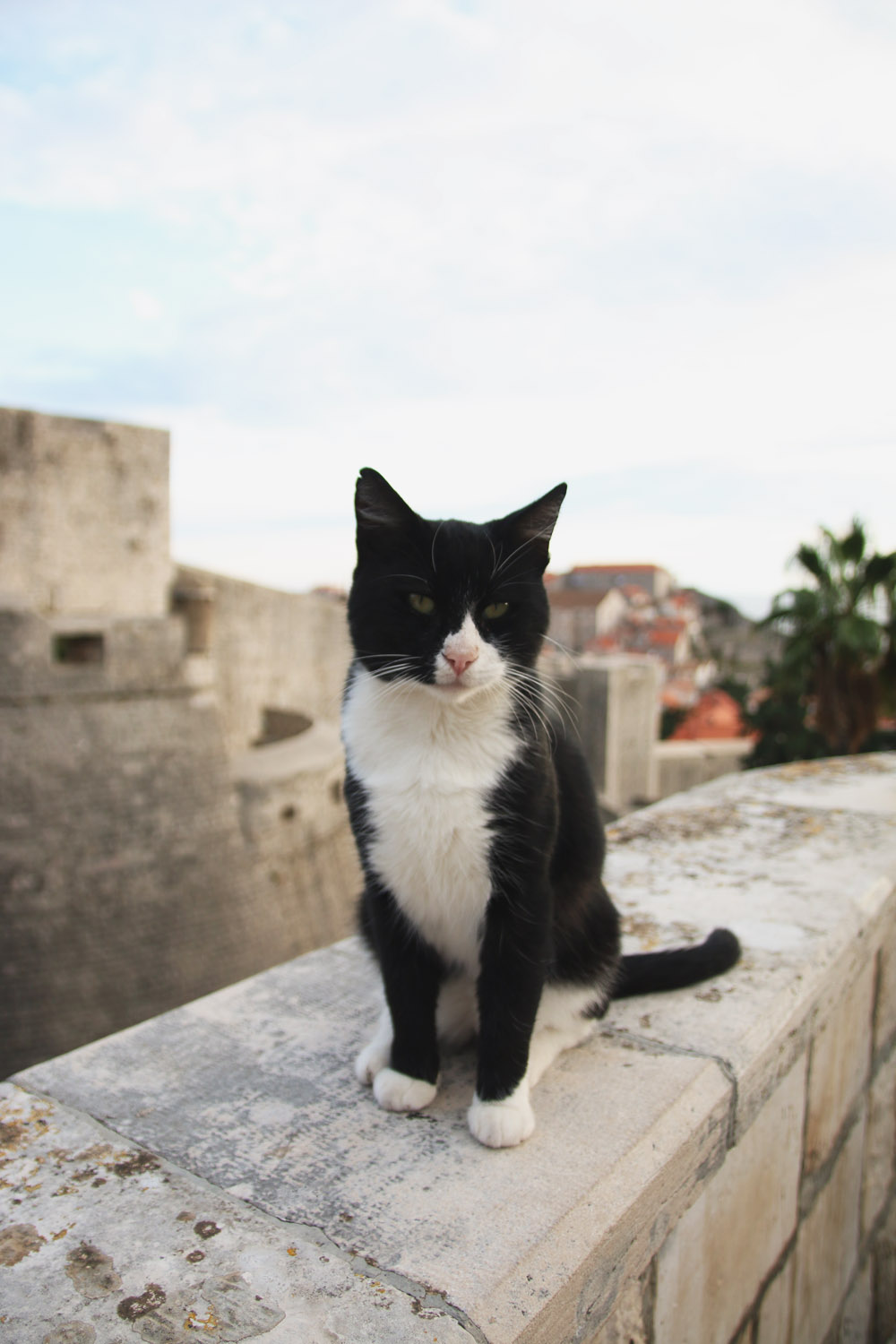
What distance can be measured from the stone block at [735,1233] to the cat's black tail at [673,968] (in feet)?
0.65

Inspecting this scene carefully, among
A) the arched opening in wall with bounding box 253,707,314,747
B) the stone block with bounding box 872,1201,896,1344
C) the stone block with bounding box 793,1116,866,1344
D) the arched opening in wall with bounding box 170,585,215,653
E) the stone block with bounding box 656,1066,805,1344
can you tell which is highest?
the arched opening in wall with bounding box 170,585,215,653

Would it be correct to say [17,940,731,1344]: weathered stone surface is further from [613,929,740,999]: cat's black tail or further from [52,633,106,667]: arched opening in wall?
[52,633,106,667]: arched opening in wall

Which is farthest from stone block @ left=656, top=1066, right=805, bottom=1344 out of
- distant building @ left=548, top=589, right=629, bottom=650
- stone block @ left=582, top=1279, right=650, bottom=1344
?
distant building @ left=548, top=589, right=629, bottom=650

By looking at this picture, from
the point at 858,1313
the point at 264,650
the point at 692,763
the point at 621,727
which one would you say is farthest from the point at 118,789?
the point at 692,763

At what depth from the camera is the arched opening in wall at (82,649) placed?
836cm

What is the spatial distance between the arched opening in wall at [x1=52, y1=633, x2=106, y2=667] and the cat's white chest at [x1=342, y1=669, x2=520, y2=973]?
786 cm

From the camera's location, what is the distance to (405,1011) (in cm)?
120

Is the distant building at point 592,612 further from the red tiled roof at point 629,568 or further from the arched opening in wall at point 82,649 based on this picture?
the arched opening in wall at point 82,649

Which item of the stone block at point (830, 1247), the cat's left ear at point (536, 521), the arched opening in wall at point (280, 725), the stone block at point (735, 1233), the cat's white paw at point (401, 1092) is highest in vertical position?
the cat's left ear at point (536, 521)

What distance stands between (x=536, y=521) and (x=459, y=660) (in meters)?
0.23

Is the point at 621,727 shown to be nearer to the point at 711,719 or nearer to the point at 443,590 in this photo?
the point at 711,719

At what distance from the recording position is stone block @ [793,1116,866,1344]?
1531mm

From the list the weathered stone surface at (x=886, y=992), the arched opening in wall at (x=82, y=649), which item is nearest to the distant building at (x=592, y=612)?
the arched opening in wall at (x=82, y=649)

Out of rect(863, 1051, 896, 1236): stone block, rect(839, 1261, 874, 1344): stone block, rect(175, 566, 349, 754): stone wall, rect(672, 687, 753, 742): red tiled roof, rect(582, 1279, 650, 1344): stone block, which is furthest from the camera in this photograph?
rect(672, 687, 753, 742): red tiled roof
